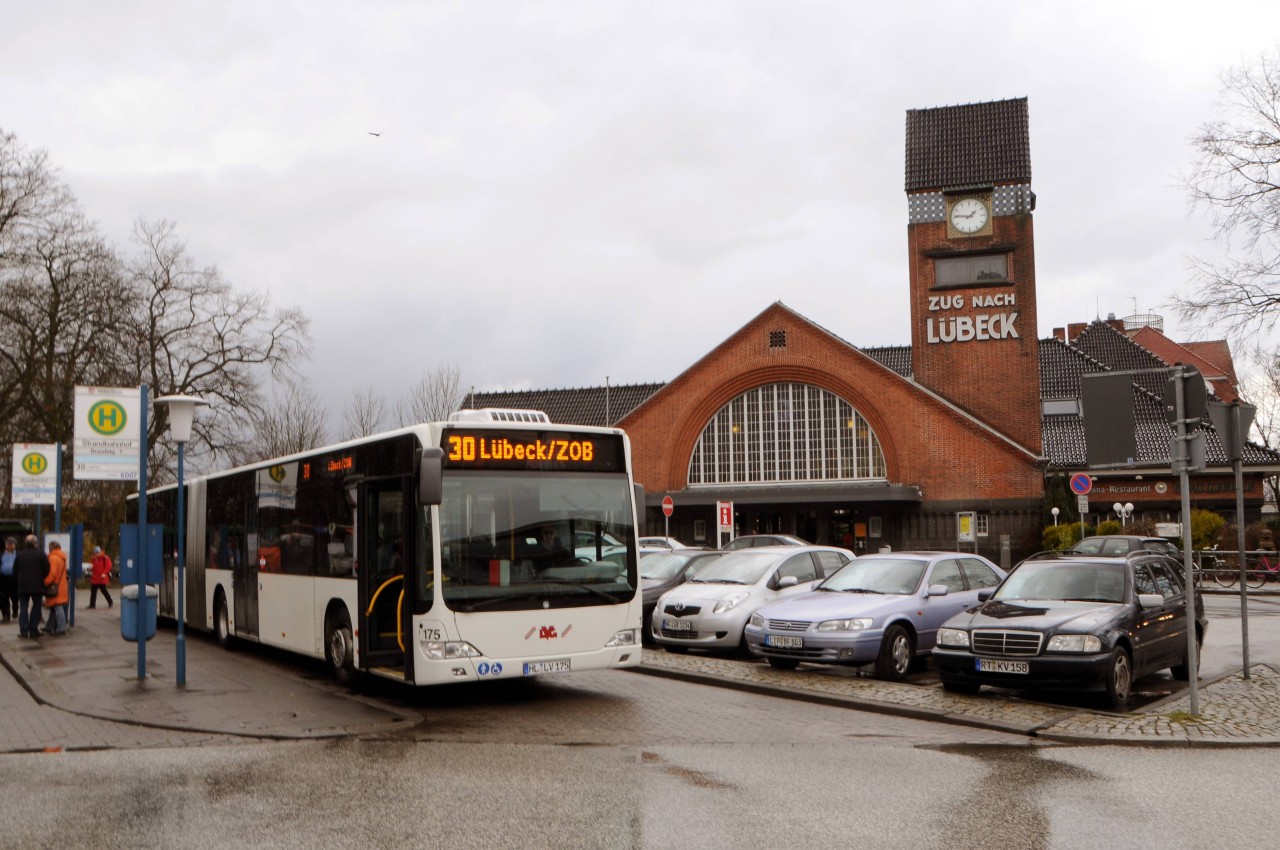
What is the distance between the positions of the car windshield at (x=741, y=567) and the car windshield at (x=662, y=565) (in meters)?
2.06

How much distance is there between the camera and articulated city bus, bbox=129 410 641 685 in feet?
37.2

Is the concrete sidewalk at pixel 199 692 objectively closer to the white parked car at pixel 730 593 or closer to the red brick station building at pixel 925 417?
the white parked car at pixel 730 593

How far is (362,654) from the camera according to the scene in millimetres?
12328

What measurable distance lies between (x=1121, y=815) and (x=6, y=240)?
35.8 metres

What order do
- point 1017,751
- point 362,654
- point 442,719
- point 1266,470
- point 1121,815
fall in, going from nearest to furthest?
point 1121,815 < point 1017,751 < point 442,719 < point 362,654 < point 1266,470

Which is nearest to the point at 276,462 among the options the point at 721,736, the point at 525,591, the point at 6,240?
the point at 525,591

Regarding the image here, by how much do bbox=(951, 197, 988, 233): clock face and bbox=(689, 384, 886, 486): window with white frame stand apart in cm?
865

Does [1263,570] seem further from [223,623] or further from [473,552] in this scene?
[473,552]

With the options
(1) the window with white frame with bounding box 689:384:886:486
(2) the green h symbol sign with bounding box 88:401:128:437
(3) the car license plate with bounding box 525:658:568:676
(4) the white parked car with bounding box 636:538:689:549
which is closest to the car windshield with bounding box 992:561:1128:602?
(3) the car license plate with bounding box 525:658:568:676

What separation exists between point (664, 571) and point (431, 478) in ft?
34.5

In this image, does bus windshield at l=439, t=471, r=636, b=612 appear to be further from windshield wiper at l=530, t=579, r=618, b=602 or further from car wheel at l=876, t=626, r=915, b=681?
car wheel at l=876, t=626, r=915, b=681

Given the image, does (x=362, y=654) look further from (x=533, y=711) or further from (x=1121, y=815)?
(x=1121, y=815)

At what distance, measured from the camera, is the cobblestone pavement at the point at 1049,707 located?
10.5 m

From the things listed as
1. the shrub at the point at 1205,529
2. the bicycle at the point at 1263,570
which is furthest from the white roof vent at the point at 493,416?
the shrub at the point at 1205,529
